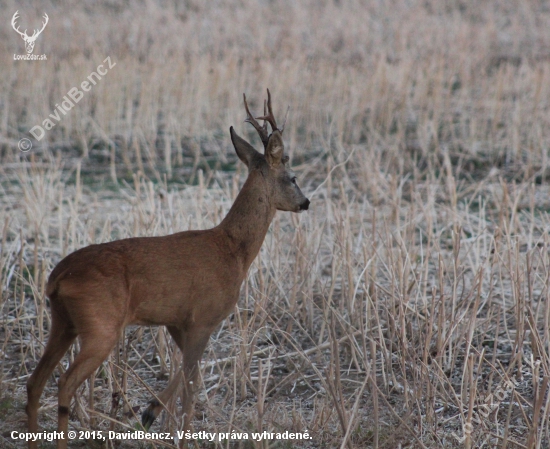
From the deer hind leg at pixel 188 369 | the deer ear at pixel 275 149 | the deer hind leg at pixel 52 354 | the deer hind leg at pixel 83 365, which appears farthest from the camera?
the deer ear at pixel 275 149

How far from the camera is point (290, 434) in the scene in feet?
13.4

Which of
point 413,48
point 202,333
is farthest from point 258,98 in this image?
point 202,333

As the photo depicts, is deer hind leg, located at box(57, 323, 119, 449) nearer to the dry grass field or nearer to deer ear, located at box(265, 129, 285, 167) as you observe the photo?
the dry grass field

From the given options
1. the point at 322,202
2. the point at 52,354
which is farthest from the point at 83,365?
the point at 322,202

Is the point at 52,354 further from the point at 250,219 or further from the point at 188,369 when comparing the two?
the point at 250,219

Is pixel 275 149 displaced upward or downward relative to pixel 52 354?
upward

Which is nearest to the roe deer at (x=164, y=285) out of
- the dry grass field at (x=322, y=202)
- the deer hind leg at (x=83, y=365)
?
the deer hind leg at (x=83, y=365)

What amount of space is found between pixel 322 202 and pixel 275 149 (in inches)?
132

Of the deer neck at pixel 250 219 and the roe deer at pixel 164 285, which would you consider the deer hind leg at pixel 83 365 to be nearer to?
the roe deer at pixel 164 285

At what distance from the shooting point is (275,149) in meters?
4.29

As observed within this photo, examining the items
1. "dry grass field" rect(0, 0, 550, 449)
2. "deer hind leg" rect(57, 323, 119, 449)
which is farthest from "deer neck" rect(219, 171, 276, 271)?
"deer hind leg" rect(57, 323, 119, 449)

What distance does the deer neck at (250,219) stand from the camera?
4.27 meters

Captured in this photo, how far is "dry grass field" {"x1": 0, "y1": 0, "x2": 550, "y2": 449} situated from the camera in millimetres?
4309

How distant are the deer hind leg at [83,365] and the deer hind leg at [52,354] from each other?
20 cm
